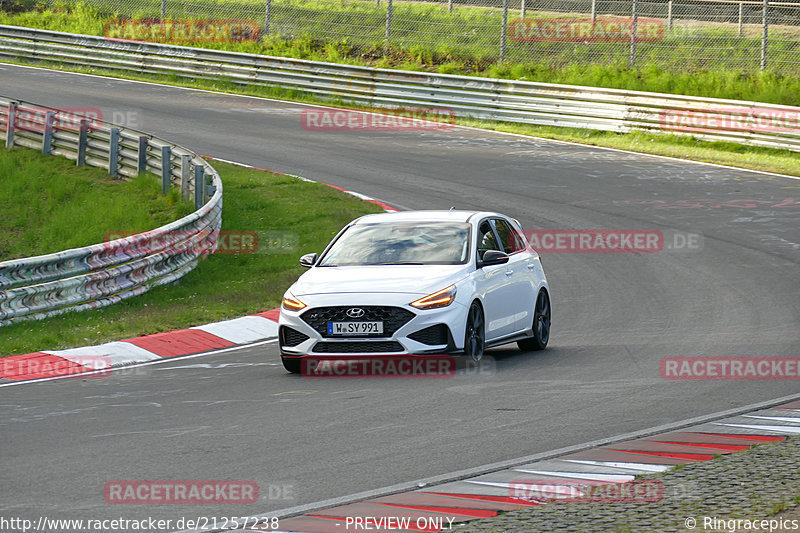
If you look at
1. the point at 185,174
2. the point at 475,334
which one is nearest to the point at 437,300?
the point at 475,334

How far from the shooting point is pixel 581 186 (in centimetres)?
2406

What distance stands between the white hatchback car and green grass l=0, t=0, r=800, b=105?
1883 cm

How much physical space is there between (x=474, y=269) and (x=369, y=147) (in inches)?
668

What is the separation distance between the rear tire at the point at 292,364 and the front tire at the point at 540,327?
2759 mm

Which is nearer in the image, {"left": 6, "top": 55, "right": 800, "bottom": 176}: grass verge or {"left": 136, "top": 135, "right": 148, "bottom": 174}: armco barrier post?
{"left": 136, "top": 135, "right": 148, "bottom": 174}: armco barrier post

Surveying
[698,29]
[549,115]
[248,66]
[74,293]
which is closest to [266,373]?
[74,293]

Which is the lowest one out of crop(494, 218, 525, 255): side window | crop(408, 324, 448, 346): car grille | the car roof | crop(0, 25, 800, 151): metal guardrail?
crop(408, 324, 448, 346): car grille

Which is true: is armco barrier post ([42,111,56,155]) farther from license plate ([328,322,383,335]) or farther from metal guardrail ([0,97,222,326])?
license plate ([328,322,383,335])

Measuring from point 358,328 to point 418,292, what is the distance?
25.9 inches

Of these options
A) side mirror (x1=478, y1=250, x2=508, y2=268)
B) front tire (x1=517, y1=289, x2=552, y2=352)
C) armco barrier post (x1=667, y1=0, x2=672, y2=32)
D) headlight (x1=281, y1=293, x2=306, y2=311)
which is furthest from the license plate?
armco barrier post (x1=667, y1=0, x2=672, y2=32)

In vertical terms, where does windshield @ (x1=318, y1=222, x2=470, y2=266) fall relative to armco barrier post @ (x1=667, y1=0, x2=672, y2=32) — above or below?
below

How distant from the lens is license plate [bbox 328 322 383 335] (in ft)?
37.0

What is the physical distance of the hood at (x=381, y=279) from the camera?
11.5 metres

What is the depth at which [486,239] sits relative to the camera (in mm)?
13008
